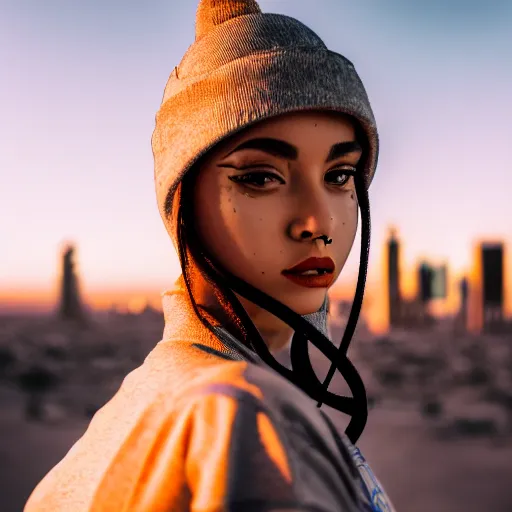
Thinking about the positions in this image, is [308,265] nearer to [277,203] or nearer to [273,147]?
[277,203]

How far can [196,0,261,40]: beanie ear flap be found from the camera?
1556mm

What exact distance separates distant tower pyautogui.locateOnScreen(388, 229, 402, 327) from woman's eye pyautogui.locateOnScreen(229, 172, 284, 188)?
98.7 ft

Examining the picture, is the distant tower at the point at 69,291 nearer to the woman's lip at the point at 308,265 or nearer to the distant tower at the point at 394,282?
the distant tower at the point at 394,282

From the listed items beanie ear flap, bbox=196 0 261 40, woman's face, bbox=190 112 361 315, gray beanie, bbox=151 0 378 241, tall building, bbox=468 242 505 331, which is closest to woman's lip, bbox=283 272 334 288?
woman's face, bbox=190 112 361 315

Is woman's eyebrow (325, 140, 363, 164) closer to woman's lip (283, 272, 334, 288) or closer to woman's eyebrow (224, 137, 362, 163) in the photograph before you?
woman's eyebrow (224, 137, 362, 163)

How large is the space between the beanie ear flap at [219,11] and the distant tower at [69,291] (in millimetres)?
29931

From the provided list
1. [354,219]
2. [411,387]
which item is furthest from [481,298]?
[354,219]

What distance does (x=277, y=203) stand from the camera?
135 centimetres

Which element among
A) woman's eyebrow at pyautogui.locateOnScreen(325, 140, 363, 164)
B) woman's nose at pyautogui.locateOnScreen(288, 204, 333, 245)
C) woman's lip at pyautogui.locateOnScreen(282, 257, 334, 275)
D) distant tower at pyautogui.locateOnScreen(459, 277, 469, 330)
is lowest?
distant tower at pyautogui.locateOnScreen(459, 277, 469, 330)

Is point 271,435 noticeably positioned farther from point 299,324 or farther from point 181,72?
point 181,72

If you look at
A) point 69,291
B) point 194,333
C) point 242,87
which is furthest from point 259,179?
point 69,291

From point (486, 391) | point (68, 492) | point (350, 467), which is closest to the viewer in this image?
point (350, 467)

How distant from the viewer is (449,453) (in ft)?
26.8

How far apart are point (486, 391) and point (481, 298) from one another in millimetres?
19097
